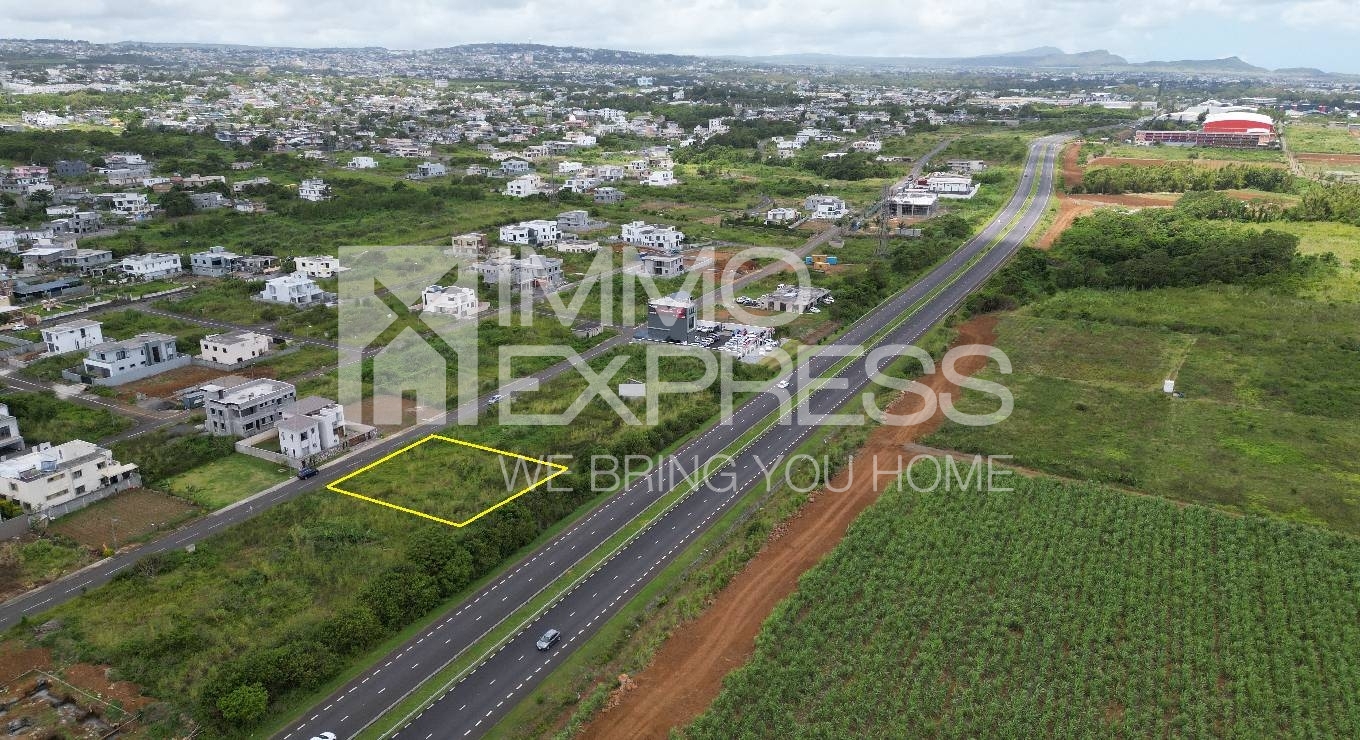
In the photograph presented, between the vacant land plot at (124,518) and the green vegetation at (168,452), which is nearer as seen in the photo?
the vacant land plot at (124,518)

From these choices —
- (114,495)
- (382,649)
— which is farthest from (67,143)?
(382,649)

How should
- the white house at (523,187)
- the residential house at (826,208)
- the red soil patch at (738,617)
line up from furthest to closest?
1. the white house at (523,187)
2. the residential house at (826,208)
3. the red soil patch at (738,617)

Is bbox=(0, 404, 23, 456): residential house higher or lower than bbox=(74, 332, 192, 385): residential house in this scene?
lower

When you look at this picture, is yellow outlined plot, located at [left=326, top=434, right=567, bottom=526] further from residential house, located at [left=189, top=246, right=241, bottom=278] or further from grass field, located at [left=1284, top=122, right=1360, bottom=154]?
grass field, located at [left=1284, top=122, right=1360, bottom=154]

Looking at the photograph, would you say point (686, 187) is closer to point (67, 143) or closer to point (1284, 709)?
point (67, 143)

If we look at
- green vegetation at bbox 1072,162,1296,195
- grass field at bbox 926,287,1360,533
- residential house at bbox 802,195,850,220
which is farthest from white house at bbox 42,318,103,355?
green vegetation at bbox 1072,162,1296,195

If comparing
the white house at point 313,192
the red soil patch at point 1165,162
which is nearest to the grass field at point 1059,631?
the white house at point 313,192

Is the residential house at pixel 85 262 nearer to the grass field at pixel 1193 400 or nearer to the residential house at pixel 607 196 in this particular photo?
the residential house at pixel 607 196
